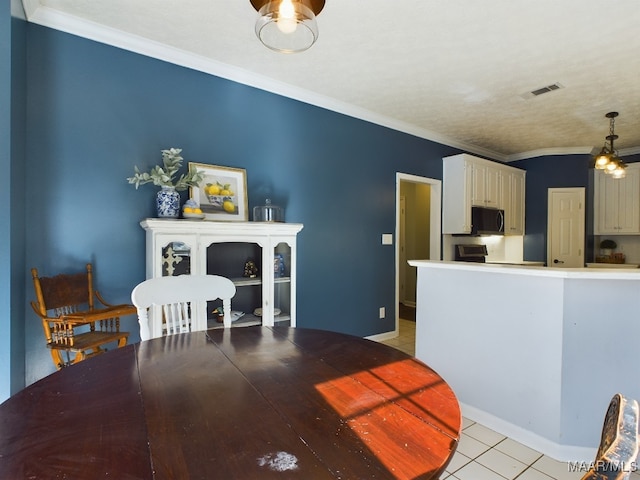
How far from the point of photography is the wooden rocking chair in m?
1.94

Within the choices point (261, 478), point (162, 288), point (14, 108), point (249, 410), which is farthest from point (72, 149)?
point (261, 478)

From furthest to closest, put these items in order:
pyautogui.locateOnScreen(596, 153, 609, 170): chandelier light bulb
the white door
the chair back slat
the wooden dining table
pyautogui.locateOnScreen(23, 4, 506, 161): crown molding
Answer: the white door → pyautogui.locateOnScreen(596, 153, 609, 170): chandelier light bulb → pyautogui.locateOnScreen(23, 4, 506, 161): crown molding → the chair back slat → the wooden dining table

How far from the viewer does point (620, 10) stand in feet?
6.73

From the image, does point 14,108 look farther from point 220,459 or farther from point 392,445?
point 392,445

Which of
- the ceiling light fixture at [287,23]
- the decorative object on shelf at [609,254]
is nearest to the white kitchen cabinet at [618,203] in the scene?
the decorative object on shelf at [609,254]

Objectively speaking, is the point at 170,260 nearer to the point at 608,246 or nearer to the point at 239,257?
the point at 239,257

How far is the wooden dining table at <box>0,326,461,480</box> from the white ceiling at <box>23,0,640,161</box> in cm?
207

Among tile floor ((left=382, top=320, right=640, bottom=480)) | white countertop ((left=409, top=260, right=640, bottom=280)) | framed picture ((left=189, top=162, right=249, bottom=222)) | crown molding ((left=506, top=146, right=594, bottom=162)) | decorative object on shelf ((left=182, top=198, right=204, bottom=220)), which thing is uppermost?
crown molding ((left=506, top=146, right=594, bottom=162))

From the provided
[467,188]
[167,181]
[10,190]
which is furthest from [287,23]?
[467,188]

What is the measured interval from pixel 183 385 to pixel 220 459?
374mm

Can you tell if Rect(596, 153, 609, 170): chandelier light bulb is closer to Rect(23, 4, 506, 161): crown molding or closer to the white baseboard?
Rect(23, 4, 506, 161): crown molding

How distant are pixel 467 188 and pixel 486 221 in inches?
23.3

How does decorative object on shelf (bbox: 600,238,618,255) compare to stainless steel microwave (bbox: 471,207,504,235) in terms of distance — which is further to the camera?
decorative object on shelf (bbox: 600,238,618,255)

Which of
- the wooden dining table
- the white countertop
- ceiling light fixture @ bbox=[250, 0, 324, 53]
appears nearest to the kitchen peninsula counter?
the white countertop
